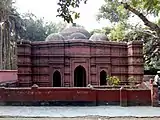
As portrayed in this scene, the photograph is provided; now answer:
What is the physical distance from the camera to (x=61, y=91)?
16594mm

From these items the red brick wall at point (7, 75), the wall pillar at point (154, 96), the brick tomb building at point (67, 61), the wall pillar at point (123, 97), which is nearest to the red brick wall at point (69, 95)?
the wall pillar at point (123, 97)

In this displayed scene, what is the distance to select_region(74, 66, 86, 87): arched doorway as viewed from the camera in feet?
80.6

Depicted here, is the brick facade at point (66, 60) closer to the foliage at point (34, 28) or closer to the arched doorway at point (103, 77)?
the arched doorway at point (103, 77)

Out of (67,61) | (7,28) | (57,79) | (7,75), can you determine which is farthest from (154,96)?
(7,28)

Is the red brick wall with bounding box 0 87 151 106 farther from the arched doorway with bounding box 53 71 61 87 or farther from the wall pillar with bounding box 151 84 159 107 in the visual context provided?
the arched doorway with bounding box 53 71 61 87

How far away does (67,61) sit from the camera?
2372cm

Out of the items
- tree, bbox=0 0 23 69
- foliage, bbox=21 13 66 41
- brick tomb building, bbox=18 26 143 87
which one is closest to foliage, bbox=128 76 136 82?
brick tomb building, bbox=18 26 143 87

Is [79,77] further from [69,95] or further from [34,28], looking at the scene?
[34,28]

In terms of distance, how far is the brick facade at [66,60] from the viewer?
912 inches

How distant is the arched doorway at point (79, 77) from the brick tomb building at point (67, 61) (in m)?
0.24

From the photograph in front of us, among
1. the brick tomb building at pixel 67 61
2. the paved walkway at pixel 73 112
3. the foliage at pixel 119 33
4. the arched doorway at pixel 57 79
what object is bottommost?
the paved walkway at pixel 73 112

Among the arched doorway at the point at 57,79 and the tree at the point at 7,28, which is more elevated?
the tree at the point at 7,28

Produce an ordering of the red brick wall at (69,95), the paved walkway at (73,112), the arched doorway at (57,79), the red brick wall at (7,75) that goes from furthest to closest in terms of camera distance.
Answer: the red brick wall at (7,75), the arched doorway at (57,79), the red brick wall at (69,95), the paved walkway at (73,112)

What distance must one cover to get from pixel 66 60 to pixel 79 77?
2.28 meters
